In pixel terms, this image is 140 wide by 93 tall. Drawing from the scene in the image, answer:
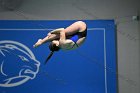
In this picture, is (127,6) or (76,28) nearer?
(76,28)

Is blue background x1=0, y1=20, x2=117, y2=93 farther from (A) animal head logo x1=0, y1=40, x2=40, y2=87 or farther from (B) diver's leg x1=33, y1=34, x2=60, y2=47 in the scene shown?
(B) diver's leg x1=33, y1=34, x2=60, y2=47

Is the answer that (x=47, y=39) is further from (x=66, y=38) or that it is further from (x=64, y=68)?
(x=64, y=68)

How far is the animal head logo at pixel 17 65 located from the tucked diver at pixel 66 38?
193cm

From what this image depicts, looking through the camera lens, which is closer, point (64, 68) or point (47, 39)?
point (47, 39)

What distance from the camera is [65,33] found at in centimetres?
153

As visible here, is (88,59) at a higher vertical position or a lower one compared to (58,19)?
lower

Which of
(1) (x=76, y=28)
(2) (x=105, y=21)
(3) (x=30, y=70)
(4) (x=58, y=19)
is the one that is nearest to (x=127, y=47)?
(2) (x=105, y=21)

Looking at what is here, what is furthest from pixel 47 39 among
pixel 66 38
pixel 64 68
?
pixel 64 68

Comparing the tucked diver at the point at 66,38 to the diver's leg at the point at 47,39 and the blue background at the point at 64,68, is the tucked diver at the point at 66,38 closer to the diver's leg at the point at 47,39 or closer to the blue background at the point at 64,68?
the diver's leg at the point at 47,39

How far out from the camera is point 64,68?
346 cm

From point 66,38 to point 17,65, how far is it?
201 centimetres

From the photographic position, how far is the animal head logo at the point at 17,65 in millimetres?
3428

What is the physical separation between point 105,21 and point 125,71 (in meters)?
0.67

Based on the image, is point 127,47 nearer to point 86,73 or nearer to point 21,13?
point 86,73
